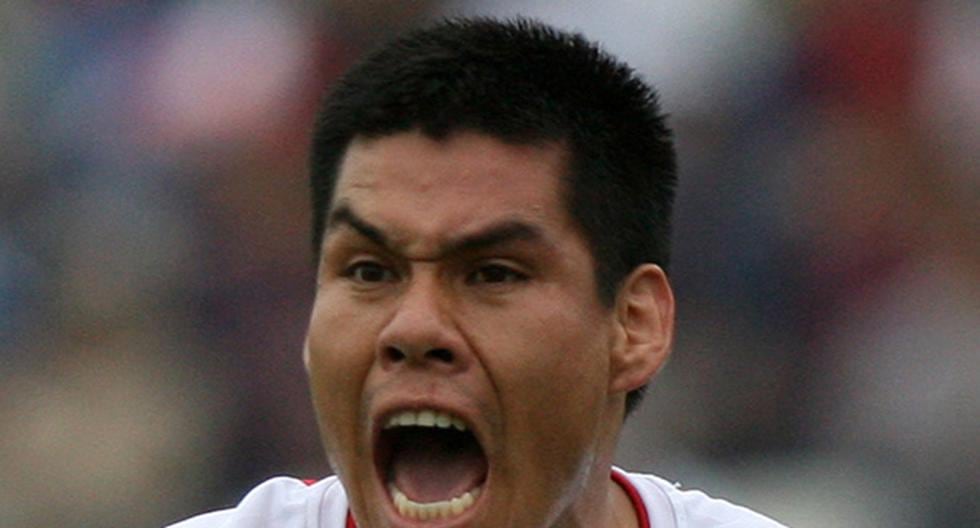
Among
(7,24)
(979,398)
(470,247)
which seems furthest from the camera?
(7,24)

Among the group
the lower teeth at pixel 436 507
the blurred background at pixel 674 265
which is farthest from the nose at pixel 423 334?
the blurred background at pixel 674 265

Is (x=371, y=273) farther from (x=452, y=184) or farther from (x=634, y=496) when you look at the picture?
(x=634, y=496)

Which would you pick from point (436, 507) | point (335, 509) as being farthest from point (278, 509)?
point (436, 507)

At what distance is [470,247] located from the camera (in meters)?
3.68

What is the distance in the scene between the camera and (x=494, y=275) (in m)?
3.71

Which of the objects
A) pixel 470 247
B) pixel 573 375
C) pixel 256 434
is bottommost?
pixel 256 434

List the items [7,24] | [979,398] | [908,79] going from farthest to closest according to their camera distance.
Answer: [7,24], [908,79], [979,398]

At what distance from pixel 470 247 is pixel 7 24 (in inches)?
198

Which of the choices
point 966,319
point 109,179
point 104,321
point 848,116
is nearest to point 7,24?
point 109,179

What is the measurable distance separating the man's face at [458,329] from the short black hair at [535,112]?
0.04 m

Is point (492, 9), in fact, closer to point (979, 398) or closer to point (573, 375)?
point (979, 398)

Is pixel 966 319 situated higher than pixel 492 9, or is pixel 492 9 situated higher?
pixel 492 9

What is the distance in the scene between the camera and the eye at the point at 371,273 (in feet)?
12.2

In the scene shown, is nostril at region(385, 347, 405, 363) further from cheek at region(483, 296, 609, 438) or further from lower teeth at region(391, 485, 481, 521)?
lower teeth at region(391, 485, 481, 521)
